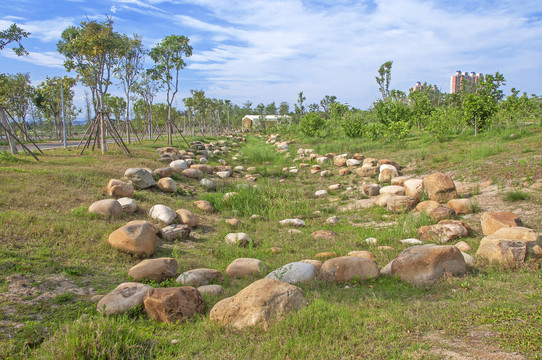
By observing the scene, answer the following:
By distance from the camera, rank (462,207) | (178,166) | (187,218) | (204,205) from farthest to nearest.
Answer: (178,166), (204,205), (187,218), (462,207)

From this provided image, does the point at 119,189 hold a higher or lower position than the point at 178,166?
lower

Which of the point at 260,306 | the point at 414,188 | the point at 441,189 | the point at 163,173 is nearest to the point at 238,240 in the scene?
the point at 260,306

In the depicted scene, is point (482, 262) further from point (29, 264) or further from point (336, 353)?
point (29, 264)

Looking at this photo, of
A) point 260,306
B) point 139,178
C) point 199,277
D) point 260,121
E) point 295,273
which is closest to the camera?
point 260,306

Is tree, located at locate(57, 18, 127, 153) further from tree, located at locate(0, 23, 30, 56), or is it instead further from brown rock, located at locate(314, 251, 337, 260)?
brown rock, located at locate(314, 251, 337, 260)

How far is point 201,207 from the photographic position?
8.62 metres

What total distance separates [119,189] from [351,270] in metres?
5.82

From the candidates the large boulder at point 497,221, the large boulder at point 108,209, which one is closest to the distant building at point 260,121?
the large boulder at point 108,209

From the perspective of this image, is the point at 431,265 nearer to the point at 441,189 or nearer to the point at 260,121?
the point at 441,189

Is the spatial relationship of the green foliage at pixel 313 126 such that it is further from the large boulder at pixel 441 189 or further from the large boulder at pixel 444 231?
the large boulder at pixel 444 231

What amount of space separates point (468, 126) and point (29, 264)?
16.3m

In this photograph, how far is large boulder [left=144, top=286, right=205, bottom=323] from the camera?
11.7 ft

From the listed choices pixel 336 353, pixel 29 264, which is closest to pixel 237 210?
pixel 29 264

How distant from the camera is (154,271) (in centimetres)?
474
